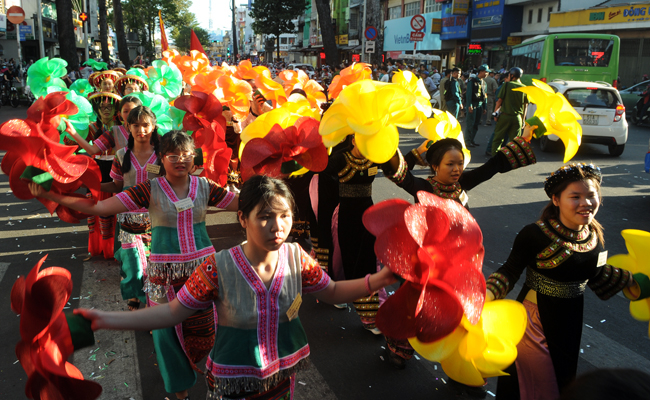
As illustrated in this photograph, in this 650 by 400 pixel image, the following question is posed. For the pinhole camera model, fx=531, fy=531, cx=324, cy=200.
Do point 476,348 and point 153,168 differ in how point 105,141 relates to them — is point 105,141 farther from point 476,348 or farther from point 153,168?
point 476,348

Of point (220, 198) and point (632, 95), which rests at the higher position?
point (632, 95)

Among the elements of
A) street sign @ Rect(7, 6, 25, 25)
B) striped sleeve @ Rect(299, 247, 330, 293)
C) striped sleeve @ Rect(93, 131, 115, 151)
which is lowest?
striped sleeve @ Rect(299, 247, 330, 293)

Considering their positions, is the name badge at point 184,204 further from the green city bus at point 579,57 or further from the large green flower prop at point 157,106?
the green city bus at point 579,57

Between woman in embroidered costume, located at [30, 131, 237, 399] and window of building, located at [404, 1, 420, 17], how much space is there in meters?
42.9

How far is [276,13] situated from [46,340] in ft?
172

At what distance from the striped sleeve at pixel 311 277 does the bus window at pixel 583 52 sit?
56.7ft

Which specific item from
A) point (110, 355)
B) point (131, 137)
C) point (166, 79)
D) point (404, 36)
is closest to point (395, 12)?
point (404, 36)

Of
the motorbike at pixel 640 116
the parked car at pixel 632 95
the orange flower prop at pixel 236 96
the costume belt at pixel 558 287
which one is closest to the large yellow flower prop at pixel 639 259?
the costume belt at pixel 558 287

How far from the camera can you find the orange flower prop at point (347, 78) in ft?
19.3

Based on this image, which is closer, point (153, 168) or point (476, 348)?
point (476, 348)

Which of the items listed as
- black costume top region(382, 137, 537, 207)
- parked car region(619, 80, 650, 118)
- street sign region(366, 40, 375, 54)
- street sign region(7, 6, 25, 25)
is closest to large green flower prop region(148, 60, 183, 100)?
black costume top region(382, 137, 537, 207)

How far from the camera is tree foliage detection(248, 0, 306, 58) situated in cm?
5028

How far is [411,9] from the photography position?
44188 mm

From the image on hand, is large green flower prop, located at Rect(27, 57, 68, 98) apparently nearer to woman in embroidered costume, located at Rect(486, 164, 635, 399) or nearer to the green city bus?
woman in embroidered costume, located at Rect(486, 164, 635, 399)
